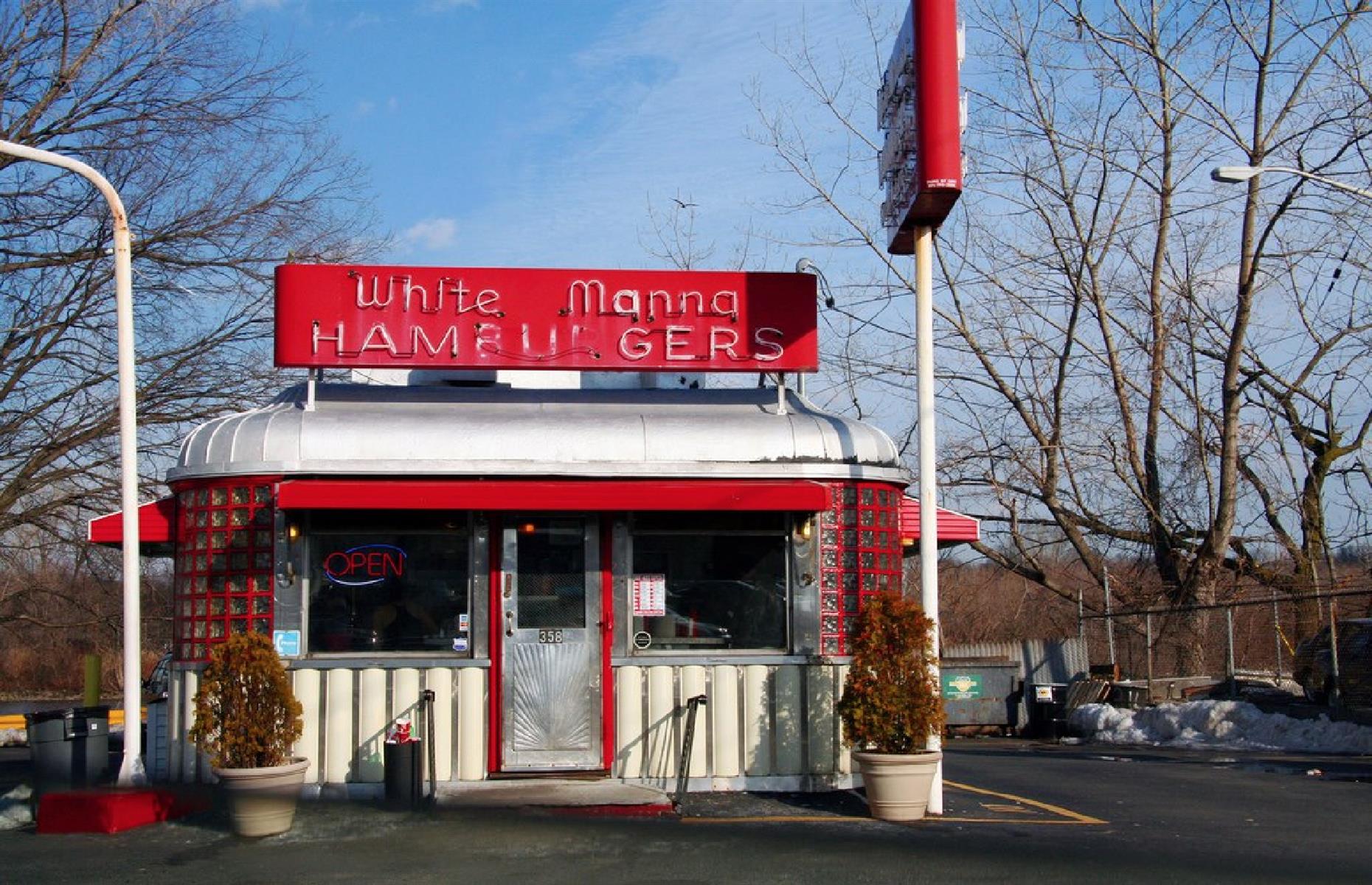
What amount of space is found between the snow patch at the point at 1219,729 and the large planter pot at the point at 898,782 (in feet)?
31.9

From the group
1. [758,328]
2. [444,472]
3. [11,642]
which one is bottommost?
[11,642]

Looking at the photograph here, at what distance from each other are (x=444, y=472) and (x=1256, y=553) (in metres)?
20.3

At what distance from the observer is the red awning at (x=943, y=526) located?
11.4m

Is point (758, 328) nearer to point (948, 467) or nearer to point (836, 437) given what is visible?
point (836, 437)

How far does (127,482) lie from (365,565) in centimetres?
193

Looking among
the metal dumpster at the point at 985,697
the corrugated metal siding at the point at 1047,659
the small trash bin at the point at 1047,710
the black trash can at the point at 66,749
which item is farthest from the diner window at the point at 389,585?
the corrugated metal siding at the point at 1047,659

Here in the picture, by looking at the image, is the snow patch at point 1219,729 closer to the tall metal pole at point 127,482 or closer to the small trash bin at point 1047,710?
the small trash bin at point 1047,710

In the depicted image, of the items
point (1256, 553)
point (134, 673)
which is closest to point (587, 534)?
point (134, 673)

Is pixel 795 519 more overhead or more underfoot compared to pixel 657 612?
more overhead

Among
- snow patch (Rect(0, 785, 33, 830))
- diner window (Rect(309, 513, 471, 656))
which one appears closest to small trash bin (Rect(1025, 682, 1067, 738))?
diner window (Rect(309, 513, 471, 656))

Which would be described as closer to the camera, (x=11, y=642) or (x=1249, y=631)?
(x=1249, y=631)

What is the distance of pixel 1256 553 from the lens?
83.9 feet

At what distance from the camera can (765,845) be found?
8578 mm

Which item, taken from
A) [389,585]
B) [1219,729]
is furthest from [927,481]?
[1219,729]
